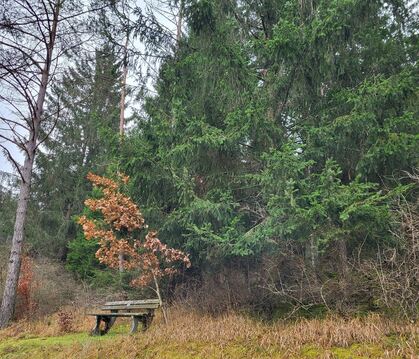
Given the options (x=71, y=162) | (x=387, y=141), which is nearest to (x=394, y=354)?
(x=387, y=141)

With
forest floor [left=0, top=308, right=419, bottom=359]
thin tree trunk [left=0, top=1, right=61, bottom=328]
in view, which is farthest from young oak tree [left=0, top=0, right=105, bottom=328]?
forest floor [left=0, top=308, right=419, bottom=359]

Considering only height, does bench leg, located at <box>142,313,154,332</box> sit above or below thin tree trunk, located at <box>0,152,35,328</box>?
below

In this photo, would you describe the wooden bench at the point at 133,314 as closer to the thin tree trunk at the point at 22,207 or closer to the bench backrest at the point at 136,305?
the bench backrest at the point at 136,305

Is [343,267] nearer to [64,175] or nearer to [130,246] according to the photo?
[130,246]

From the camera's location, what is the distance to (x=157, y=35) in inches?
305

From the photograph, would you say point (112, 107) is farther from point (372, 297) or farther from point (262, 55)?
point (372, 297)

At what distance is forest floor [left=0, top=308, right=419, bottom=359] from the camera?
4.26m

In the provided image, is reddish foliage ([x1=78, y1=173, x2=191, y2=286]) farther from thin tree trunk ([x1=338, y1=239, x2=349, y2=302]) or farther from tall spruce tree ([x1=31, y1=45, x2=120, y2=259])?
tall spruce tree ([x1=31, y1=45, x2=120, y2=259])

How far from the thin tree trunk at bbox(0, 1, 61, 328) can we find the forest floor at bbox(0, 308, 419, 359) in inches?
93.8

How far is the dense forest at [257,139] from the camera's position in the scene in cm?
614

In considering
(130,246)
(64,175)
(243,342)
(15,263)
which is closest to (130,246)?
(130,246)

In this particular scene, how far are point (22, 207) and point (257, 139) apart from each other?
6.78 m

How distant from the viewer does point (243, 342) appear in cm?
493

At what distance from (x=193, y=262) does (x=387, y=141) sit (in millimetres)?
5567
